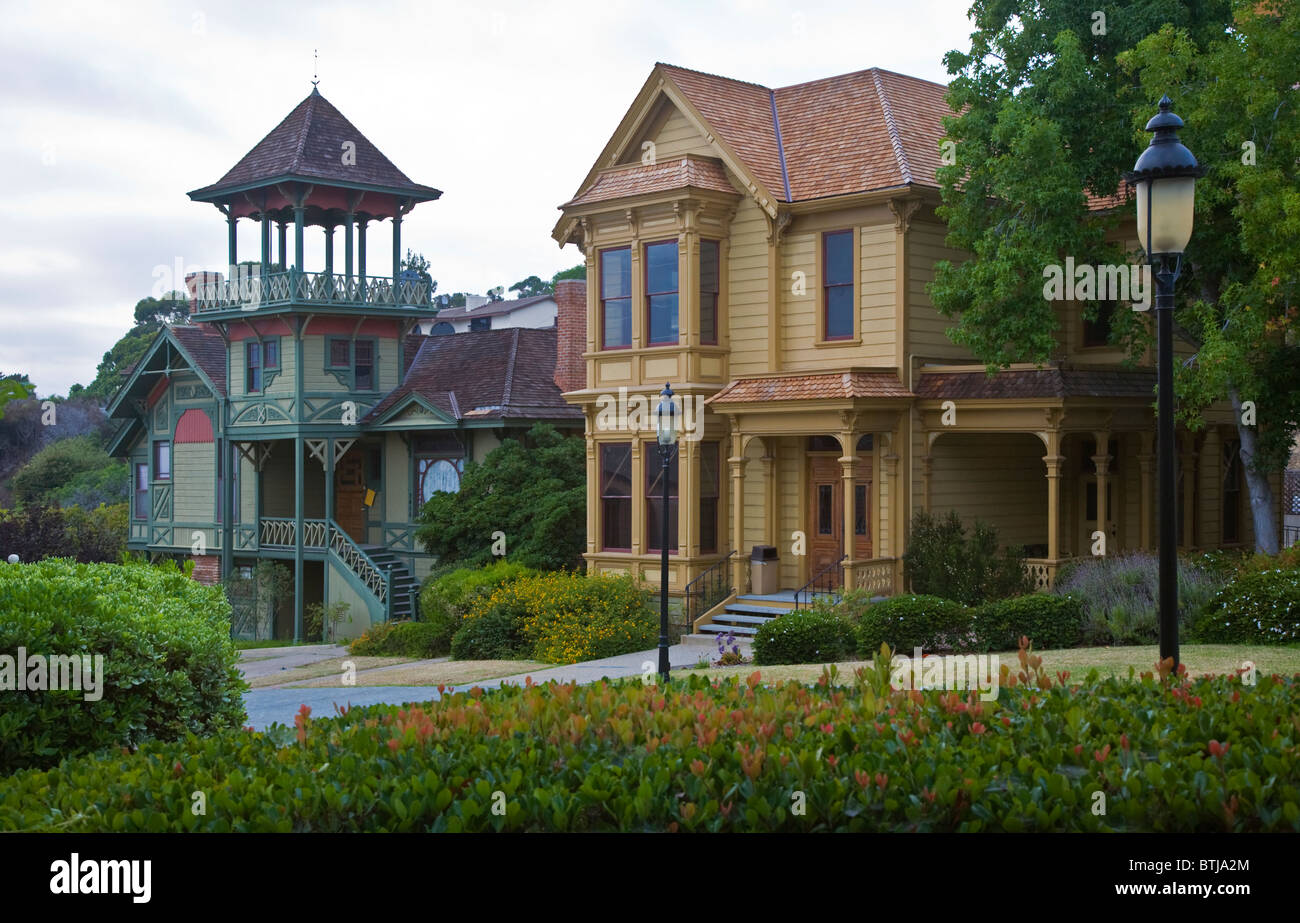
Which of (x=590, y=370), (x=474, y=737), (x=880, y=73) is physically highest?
(x=880, y=73)

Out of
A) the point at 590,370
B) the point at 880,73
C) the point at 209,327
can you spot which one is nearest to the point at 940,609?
the point at 590,370

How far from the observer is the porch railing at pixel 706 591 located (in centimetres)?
2473

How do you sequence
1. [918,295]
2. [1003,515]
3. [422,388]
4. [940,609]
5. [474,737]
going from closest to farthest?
[474,737]
[940,609]
[918,295]
[1003,515]
[422,388]

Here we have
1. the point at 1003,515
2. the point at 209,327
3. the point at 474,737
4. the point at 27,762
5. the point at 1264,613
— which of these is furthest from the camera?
the point at 209,327

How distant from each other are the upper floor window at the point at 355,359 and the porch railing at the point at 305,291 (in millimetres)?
1313

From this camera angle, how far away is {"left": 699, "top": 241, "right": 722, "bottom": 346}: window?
25594mm

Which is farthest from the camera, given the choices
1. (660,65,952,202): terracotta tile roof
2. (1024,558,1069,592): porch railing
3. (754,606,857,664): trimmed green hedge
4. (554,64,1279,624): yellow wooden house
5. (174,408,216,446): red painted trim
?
(174,408,216,446): red painted trim

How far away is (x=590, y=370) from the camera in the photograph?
26875 millimetres

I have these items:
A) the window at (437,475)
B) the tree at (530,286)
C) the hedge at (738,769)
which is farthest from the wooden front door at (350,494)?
the tree at (530,286)

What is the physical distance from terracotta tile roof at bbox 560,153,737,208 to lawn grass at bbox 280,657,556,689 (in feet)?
29.7

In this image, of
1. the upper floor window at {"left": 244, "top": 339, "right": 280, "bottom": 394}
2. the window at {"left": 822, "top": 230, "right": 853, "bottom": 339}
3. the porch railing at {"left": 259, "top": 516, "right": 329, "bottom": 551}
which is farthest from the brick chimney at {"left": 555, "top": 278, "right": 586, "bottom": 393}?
the window at {"left": 822, "top": 230, "right": 853, "bottom": 339}

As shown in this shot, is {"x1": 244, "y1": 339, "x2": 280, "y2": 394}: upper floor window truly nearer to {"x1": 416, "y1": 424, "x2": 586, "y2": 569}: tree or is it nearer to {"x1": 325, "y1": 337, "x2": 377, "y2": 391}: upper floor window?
{"x1": 325, "y1": 337, "x2": 377, "y2": 391}: upper floor window
